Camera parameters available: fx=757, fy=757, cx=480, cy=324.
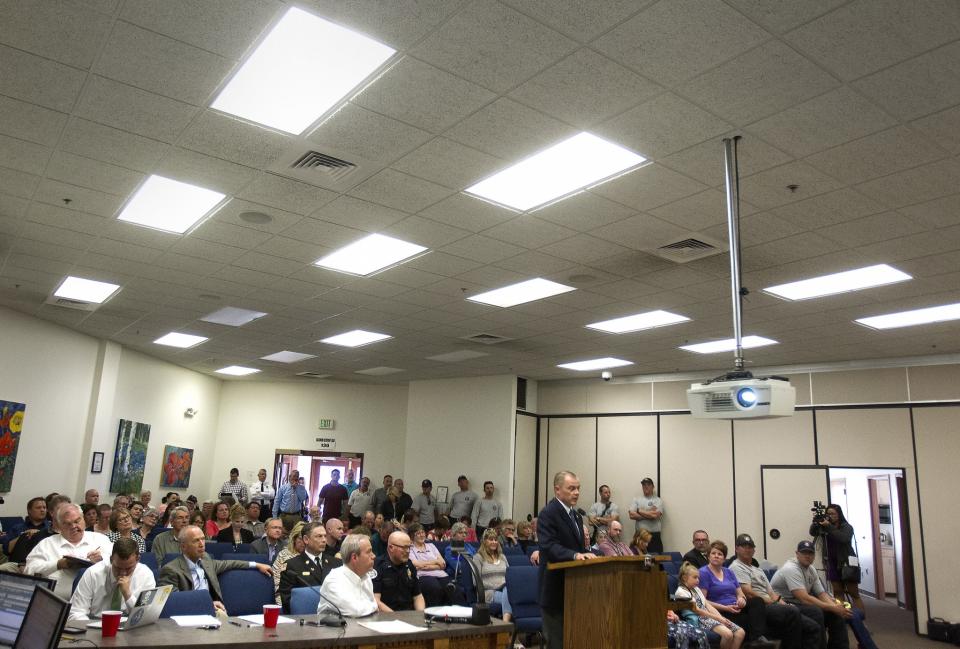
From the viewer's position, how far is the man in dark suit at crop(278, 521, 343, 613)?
5.42m

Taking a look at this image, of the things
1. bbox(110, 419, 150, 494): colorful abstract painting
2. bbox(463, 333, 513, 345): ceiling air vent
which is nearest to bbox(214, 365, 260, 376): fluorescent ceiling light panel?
bbox(110, 419, 150, 494): colorful abstract painting

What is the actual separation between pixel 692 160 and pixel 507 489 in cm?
971

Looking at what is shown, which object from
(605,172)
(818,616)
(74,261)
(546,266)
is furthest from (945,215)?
(74,261)

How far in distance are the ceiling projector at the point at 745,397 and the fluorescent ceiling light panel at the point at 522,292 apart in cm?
322

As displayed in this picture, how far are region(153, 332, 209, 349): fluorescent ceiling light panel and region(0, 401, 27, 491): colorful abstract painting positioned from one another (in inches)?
89.8

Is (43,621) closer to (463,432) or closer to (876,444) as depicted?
(876,444)

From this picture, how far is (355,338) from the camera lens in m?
11.5

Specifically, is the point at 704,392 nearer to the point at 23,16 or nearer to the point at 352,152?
the point at 352,152

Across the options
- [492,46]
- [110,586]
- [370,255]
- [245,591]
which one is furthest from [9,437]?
[492,46]

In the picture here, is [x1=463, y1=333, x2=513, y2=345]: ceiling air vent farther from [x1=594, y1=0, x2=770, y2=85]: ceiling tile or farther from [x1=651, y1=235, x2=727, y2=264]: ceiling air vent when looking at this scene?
[x1=594, y1=0, x2=770, y2=85]: ceiling tile

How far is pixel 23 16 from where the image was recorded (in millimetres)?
3721

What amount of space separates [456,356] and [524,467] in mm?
3129

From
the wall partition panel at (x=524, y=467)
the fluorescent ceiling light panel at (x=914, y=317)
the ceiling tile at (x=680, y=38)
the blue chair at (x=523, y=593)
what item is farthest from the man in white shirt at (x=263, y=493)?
the ceiling tile at (x=680, y=38)

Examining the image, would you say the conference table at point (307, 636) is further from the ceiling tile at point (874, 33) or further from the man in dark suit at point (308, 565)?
the ceiling tile at point (874, 33)
